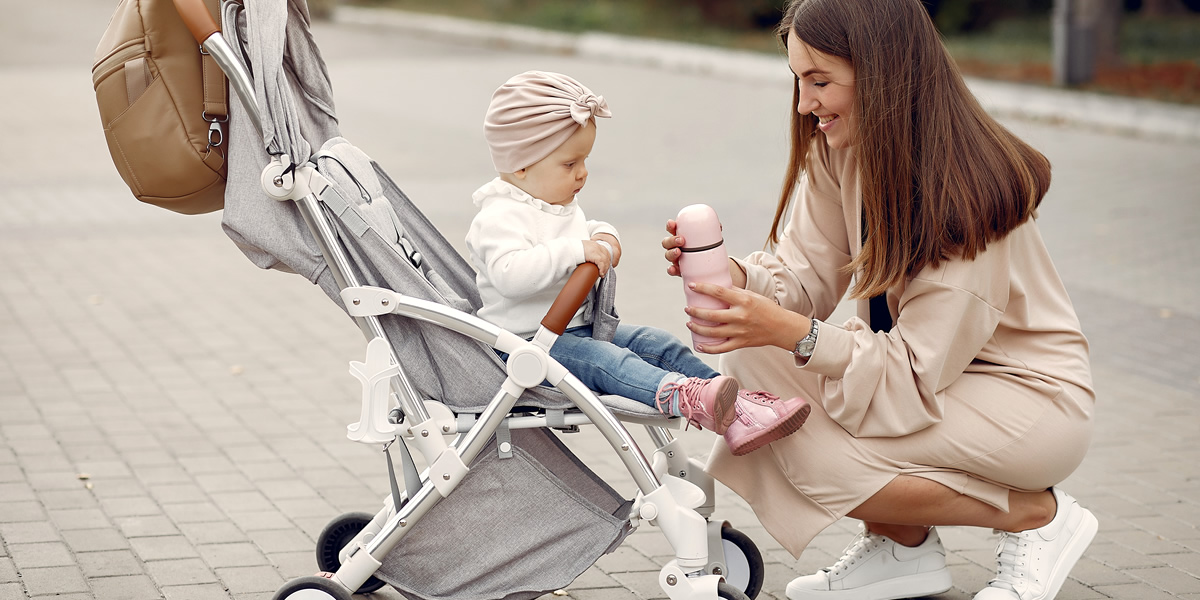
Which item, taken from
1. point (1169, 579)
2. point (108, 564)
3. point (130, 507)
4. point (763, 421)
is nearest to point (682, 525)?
point (763, 421)

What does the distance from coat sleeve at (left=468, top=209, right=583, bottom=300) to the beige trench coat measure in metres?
0.63

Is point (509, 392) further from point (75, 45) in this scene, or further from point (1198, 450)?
point (75, 45)

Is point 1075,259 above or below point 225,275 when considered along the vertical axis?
below

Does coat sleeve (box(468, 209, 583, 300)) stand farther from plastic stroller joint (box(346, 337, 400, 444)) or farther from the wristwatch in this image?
the wristwatch

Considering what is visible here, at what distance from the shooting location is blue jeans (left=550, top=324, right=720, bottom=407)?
2.81 metres

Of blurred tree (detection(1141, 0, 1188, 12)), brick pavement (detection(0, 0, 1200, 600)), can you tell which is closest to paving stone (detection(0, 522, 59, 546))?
A: brick pavement (detection(0, 0, 1200, 600))

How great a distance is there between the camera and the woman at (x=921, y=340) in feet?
9.56

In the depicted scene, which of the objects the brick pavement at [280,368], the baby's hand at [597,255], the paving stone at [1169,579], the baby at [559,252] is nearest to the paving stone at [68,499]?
the brick pavement at [280,368]

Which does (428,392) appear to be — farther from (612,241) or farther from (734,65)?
(734,65)

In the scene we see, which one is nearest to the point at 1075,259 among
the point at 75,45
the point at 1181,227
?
the point at 1181,227

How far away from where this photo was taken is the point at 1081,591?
3.47 metres

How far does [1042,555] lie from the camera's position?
311 cm

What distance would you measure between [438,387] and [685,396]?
1.92 ft

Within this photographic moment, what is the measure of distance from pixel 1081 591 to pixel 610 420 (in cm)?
157
